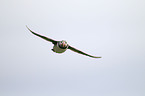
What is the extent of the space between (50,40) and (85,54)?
42.5 feet

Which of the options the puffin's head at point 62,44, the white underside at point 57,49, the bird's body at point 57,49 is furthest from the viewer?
the white underside at point 57,49

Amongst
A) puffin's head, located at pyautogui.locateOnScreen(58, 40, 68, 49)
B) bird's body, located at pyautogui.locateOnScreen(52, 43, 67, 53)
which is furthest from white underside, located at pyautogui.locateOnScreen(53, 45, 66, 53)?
puffin's head, located at pyautogui.locateOnScreen(58, 40, 68, 49)

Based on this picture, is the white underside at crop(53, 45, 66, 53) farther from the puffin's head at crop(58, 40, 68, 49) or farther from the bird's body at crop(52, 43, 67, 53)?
the puffin's head at crop(58, 40, 68, 49)

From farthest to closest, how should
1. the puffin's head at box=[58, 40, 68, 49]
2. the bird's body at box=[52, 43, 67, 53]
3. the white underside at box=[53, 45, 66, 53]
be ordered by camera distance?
the white underside at box=[53, 45, 66, 53] < the bird's body at box=[52, 43, 67, 53] < the puffin's head at box=[58, 40, 68, 49]

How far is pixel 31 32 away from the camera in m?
66.1

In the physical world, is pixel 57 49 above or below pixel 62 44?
below

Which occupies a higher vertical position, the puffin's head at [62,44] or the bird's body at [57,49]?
the puffin's head at [62,44]

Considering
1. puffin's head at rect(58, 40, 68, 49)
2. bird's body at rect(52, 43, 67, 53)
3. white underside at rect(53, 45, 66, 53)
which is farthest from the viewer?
white underside at rect(53, 45, 66, 53)

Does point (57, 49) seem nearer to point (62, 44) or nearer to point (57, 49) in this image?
point (57, 49)

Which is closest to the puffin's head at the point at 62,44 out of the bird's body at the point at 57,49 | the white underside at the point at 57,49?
the bird's body at the point at 57,49

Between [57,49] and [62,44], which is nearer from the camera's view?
[62,44]

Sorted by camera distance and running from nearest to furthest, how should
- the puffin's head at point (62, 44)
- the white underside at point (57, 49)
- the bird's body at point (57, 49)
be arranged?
the puffin's head at point (62, 44)
the bird's body at point (57, 49)
the white underside at point (57, 49)

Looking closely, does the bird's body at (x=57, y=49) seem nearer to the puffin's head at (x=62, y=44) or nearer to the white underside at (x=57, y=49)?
the white underside at (x=57, y=49)

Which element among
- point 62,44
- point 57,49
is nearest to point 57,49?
point 57,49
